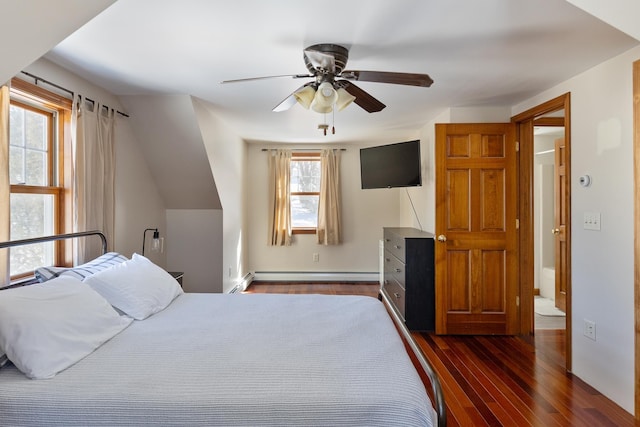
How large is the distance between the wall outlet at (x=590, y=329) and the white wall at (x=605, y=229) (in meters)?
0.03

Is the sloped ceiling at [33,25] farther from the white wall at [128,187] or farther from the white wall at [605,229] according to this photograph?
the white wall at [605,229]

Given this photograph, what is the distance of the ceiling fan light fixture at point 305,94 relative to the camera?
79.8 inches

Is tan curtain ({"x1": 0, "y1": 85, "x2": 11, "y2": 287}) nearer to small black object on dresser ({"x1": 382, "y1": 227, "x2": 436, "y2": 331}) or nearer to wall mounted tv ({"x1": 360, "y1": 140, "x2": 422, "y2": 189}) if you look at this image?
small black object on dresser ({"x1": 382, "y1": 227, "x2": 436, "y2": 331})

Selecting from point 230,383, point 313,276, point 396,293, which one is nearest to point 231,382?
point 230,383

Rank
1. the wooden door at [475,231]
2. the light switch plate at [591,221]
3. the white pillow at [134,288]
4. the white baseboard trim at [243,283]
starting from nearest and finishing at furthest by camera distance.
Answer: the white pillow at [134,288], the light switch plate at [591,221], the wooden door at [475,231], the white baseboard trim at [243,283]

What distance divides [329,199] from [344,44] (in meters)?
3.36

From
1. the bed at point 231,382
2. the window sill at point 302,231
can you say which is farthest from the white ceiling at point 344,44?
the window sill at point 302,231

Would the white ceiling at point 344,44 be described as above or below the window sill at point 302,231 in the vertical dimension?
above

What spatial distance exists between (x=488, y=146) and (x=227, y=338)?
9.79 feet

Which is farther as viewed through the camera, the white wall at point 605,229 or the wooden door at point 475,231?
the wooden door at point 475,231

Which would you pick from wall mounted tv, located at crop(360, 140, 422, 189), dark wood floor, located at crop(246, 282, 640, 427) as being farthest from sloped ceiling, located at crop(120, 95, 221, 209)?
dark wood floor, located at crop(246, 282, 640, 427)

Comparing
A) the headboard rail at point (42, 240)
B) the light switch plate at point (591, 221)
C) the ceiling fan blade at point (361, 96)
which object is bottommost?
the headboard rail at point (42, 240)

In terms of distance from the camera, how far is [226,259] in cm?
407

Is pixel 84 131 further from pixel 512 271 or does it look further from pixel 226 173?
pixel 512 271
